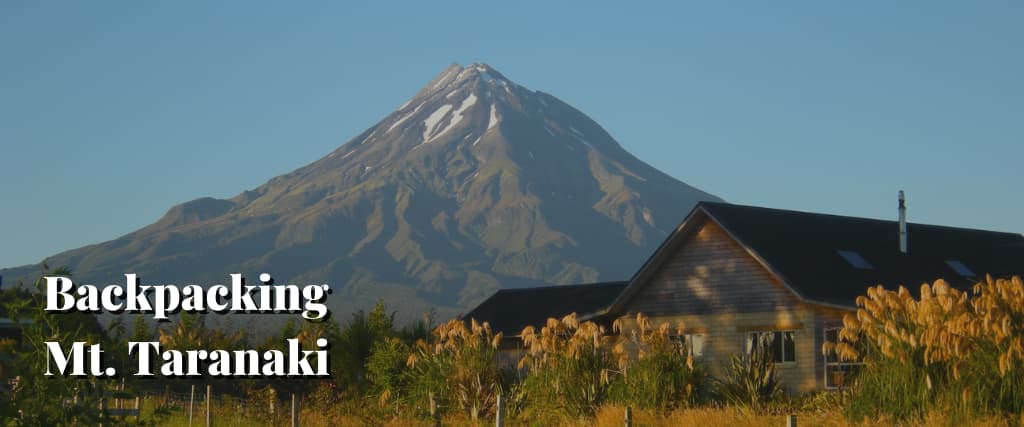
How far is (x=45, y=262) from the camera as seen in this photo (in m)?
18.5

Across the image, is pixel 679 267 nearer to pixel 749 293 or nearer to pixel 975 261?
pixel 749 293

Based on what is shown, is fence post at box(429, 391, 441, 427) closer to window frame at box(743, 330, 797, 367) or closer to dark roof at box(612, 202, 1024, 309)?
window frame at box(743, 330, 797, 367)

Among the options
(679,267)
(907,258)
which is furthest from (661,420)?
(907,258)

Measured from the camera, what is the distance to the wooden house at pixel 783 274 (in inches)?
1586

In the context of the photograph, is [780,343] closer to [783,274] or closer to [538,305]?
[783,274]

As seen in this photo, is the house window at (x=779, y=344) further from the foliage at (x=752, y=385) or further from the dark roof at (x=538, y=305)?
the dark roof at (x=538, y=305)

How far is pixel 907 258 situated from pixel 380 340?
15.4 metres

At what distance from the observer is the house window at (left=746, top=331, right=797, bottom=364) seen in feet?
133

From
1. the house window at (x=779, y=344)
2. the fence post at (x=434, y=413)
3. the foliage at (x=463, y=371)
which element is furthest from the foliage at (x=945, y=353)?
the house window at (x=779, y=344)

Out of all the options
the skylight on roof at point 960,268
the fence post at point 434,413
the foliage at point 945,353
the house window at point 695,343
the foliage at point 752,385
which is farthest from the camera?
the skylight on roof at point 960,268

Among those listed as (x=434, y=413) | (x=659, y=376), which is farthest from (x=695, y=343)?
(x=434, y=413)

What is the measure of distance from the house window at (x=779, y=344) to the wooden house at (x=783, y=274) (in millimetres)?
36

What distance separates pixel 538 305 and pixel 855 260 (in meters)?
Answer: 13.5

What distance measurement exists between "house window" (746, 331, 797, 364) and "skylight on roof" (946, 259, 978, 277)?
794cm
